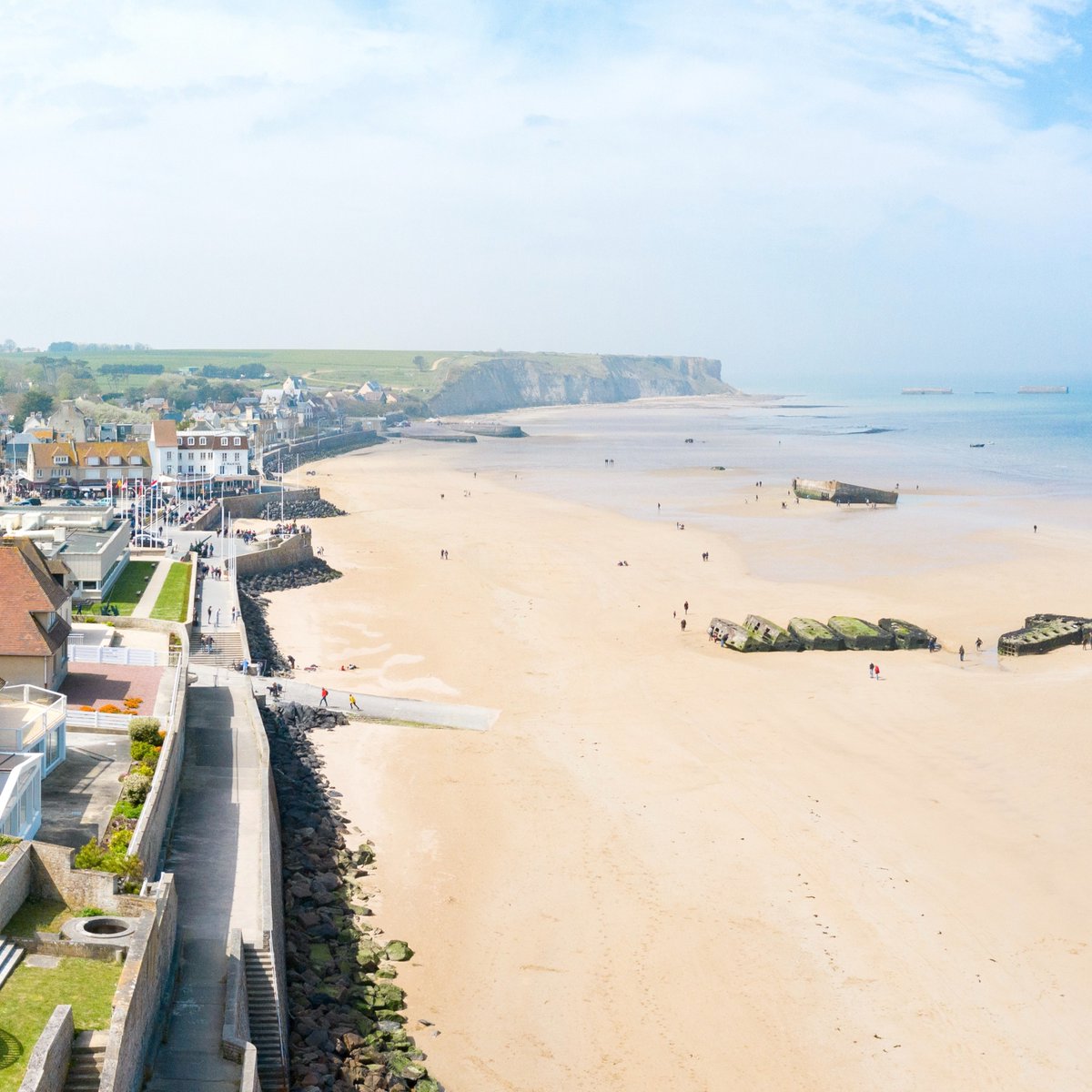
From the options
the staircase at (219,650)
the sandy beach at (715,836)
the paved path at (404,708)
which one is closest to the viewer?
the sandy beach at (715,836)

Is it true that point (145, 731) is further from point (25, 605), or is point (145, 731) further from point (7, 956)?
point (7, 956)

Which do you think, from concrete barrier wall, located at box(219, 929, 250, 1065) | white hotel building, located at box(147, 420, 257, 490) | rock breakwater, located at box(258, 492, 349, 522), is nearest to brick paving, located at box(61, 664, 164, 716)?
concrete barrier wall, located at box(219, 929, 250, 1065)

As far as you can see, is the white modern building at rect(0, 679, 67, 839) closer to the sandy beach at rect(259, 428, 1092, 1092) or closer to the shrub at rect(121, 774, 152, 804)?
the shrub at rect(121, 774, 152, 804)

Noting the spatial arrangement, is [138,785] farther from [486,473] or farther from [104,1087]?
[486,473]

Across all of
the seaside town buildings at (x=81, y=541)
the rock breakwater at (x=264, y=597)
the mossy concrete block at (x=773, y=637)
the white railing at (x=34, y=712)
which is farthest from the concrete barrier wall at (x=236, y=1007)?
the mossy concrete block at (x=773, y=637)

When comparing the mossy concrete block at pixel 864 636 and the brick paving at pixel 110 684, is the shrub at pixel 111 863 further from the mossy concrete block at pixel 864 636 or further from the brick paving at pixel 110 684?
the mossy concrete block at pixel 864 636
